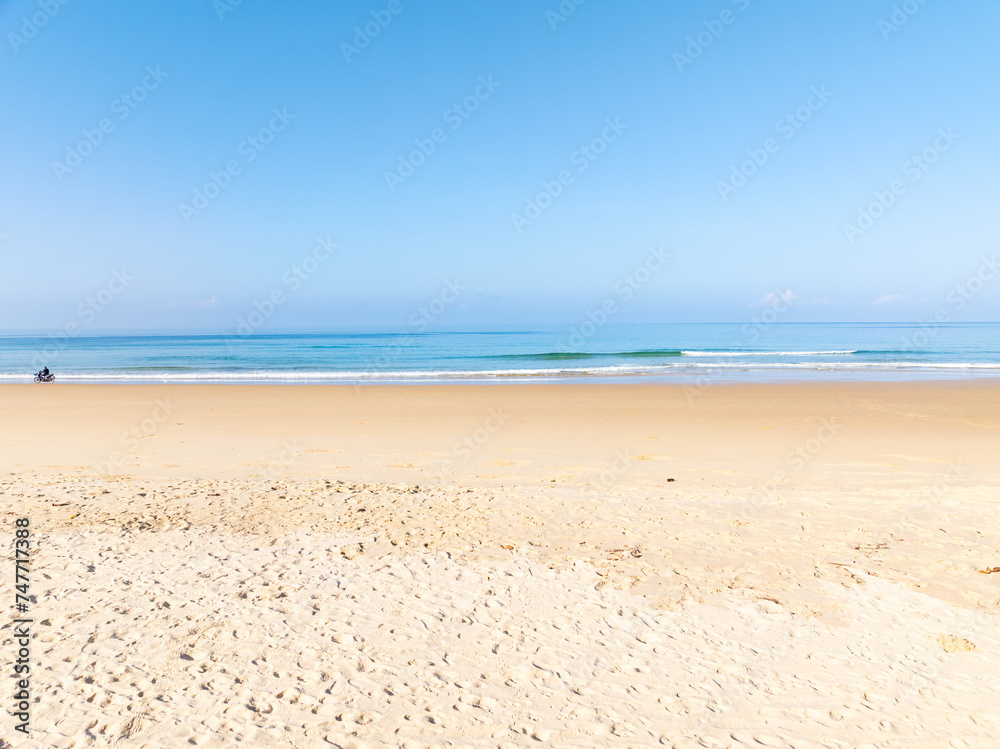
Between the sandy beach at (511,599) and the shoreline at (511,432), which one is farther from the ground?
the shoreline at (511,432)

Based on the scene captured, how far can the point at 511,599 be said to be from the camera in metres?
4.71

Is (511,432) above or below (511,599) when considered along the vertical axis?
above

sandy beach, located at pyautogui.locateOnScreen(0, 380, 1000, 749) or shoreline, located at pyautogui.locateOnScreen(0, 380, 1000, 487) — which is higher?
shoreline, located at pyautogui.locateOnScreen(0, 380, 1000, 487)

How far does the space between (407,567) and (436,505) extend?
173 centimetres

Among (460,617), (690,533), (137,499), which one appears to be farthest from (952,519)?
(137,499)

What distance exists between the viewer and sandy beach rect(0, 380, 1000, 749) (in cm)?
333

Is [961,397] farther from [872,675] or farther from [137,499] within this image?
[137,499]

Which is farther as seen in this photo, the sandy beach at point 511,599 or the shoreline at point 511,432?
the shoreline at point 511,432

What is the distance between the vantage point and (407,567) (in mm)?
5258

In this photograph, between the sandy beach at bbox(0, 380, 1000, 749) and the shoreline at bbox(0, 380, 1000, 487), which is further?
the shoreline at bbox(0, 380, 1000, 487)

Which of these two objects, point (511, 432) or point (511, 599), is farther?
point (511, 432)

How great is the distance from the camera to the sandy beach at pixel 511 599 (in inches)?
131

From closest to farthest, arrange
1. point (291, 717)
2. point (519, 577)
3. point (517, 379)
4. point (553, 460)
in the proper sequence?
point (291, 717), point (519, 577), point (553, 460), point (517, 379)

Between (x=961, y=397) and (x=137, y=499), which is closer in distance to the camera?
(x=137, y=499)
